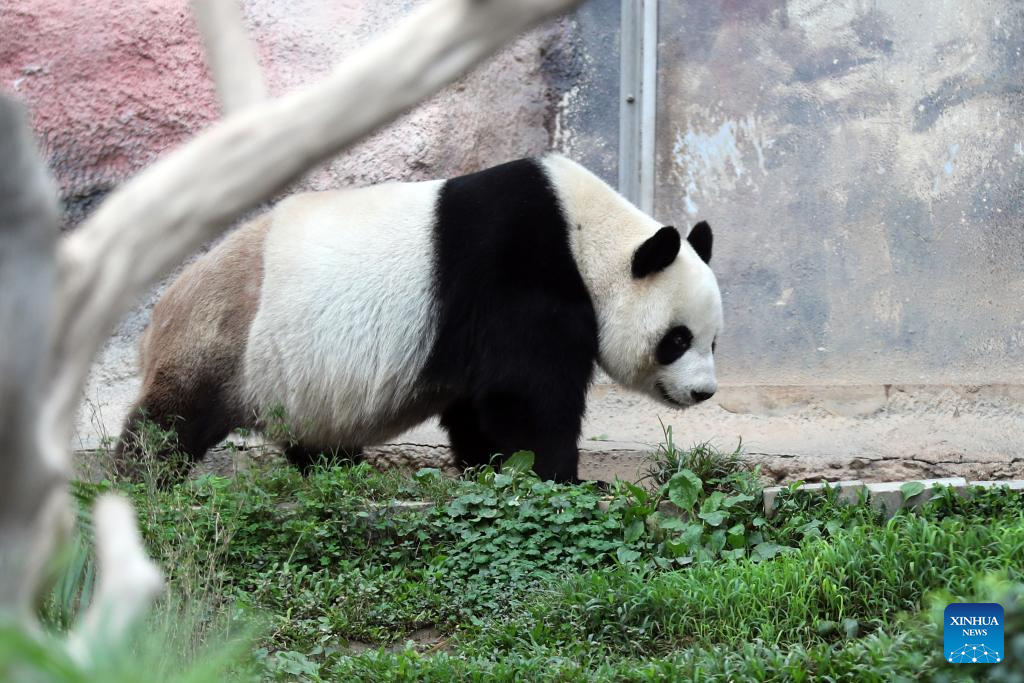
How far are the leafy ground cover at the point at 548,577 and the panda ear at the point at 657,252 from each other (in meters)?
1.07

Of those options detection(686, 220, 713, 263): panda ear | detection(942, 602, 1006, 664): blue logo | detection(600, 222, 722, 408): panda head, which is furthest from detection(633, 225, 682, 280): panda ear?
detection(942, 602, 1006, 664): blue logo

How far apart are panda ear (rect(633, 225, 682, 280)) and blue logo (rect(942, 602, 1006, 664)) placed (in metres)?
2.94

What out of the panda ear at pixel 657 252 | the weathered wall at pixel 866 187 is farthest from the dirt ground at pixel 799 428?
the panda ear at pixel 657 252

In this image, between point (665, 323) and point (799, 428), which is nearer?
point (665, 323)

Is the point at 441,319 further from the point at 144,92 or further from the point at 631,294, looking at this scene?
the point at 144,92

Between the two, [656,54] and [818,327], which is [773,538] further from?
[656,54]

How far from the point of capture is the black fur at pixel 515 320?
579 cm

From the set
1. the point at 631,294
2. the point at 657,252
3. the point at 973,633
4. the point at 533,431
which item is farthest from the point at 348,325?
the point at 973,633

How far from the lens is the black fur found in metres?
5.79

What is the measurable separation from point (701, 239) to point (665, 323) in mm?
744

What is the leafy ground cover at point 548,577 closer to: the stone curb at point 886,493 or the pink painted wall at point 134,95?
the stone curb at point 886,493

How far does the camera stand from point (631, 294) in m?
6.09

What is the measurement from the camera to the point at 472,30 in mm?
2416

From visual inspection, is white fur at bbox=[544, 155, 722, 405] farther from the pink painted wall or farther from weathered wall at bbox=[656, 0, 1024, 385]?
the pink painted wall
